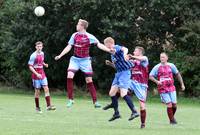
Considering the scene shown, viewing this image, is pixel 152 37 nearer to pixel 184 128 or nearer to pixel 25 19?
pixel 25 19

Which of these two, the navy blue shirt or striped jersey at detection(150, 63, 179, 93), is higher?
the navy blue shirt

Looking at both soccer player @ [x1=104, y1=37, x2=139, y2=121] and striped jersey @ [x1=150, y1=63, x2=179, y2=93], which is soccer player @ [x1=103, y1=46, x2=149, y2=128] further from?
striped jersey @ [x1=150, y1=63, x2=179, y2=93]

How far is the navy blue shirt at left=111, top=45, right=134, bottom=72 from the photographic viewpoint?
1658 centimetres

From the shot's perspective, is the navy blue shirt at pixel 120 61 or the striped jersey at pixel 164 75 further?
the striped jersey at pixel 164 75

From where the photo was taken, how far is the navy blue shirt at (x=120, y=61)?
16578 mm

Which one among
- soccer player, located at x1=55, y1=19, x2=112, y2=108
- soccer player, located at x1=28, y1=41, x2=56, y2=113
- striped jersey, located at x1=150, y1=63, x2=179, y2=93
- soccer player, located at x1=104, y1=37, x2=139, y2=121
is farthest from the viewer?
soccer player, located at x1=28, y1=41, x2=56, y2=113

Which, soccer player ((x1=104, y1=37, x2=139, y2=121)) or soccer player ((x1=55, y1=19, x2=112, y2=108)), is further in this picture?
soccer player ((x1=55, y1=19, x2=112, y2=108))

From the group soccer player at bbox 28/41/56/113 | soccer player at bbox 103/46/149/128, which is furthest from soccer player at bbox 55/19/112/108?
soccer player at bbox 28/41/56/113

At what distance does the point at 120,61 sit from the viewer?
54.8ft

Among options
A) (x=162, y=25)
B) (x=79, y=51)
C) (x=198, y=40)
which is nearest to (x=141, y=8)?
(x=162, y=25)

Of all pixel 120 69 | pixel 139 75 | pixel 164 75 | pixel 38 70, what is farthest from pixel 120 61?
pixel 38 70

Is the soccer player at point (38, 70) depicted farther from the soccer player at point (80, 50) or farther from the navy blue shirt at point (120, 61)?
the navy blue shirt at point (120, 61)

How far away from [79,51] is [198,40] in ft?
64.0

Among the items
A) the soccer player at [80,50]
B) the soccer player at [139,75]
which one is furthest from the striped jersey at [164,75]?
the soccer player at [80,50]
